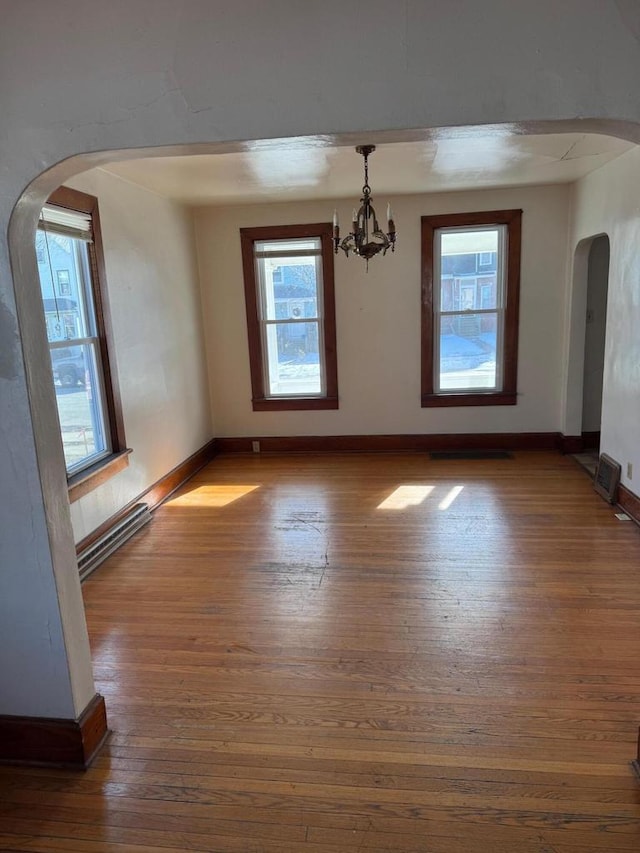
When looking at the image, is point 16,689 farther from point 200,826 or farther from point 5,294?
point 5,294

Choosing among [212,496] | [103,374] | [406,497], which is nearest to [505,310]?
[406,497]

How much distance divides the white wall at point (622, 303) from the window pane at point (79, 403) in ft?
12.7

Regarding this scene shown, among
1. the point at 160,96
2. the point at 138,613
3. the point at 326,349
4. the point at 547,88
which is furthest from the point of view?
the point at 326,349

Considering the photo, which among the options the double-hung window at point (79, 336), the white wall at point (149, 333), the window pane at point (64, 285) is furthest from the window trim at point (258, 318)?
the window pane at point (64, 285)

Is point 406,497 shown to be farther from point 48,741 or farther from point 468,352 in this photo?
point 48,741

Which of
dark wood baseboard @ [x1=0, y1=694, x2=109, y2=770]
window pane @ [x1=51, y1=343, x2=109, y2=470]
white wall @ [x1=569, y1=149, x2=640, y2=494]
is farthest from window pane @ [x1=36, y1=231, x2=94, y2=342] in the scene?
white wall @ [x1=569, y1=149, x2=640, y2=494]

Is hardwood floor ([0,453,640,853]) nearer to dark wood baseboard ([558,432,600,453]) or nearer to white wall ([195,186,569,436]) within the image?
dark wood baseboard ([558,432,600,453])

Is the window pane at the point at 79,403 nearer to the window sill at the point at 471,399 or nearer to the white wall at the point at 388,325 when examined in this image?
the white wall at the point at 388,325

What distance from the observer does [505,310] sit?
5820 mm

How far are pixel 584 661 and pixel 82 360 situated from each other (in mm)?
3523

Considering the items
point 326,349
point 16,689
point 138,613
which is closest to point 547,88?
point 16,689

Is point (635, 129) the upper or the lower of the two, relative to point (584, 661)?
upper

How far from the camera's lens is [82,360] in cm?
387

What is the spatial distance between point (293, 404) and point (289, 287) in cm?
129
